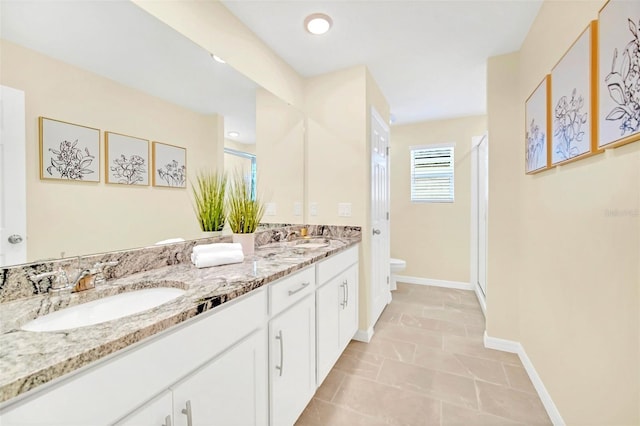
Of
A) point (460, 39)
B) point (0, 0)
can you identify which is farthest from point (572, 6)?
point (0, 0)

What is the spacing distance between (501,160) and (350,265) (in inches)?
58.7

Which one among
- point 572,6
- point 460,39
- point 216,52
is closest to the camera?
point 572,6

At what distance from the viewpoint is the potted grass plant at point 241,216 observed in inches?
67.6

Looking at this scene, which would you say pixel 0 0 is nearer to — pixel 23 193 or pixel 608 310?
pixel 23 193

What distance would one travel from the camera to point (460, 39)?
Result: 6.62ft

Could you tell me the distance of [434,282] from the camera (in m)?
3.94

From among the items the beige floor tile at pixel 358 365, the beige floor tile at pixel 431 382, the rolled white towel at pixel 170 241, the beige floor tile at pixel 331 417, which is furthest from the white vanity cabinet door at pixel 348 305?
the rolled white towel at pixel 170 241

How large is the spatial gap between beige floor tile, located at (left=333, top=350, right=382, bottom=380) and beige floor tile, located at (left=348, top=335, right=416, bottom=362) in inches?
2.8

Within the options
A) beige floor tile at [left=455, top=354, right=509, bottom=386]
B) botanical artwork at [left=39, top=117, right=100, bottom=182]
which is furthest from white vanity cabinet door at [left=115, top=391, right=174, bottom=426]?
beige floor tile at [left=455, top=354, right=509, bottom=386]

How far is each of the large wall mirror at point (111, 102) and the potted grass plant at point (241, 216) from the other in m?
0.19

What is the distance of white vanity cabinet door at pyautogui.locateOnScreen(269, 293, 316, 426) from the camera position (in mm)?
1193

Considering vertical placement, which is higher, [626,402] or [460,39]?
[460,39]

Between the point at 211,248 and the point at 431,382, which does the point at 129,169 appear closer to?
the point at 211,248

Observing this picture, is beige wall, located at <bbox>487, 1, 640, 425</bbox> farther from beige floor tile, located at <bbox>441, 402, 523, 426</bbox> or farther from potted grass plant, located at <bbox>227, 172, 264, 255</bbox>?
potted grass plant, located at <bbox>227, 172, 264, 255</bbox>
